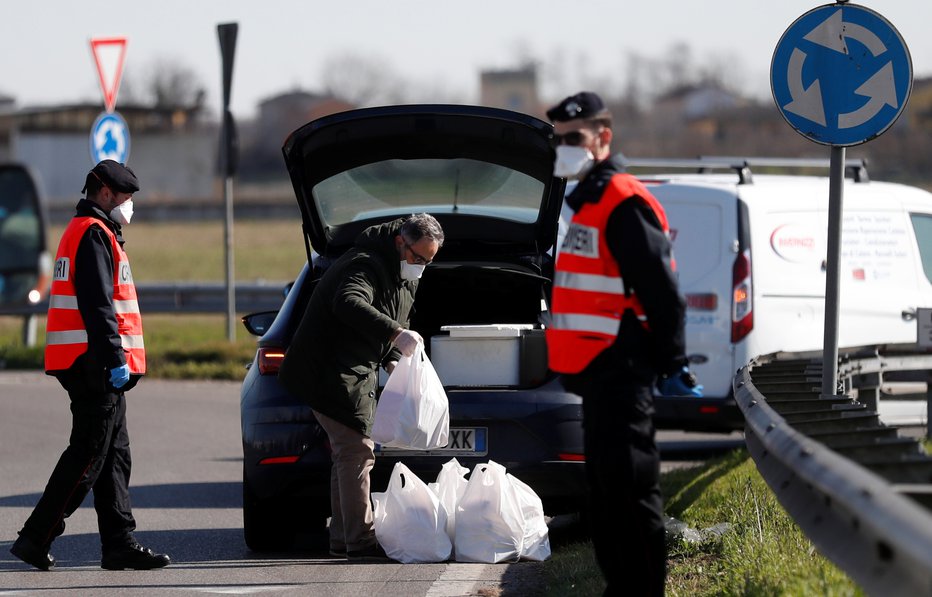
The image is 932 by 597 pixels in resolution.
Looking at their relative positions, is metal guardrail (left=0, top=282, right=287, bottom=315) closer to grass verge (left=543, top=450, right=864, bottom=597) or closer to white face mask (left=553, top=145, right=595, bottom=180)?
grass verge (left=543, top=450, right=864, bottom=597)

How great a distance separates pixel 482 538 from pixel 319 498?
0.89 metres

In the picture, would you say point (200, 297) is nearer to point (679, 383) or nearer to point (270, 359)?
point (270, 359)

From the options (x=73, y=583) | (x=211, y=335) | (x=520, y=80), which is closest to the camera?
(x=73, y=583)

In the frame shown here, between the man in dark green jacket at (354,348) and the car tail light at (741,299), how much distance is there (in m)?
3.67

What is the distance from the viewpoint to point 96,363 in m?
6.76

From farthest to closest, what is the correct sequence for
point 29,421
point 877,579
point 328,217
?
1. point 29,421
2. point 328,217
3. point 877,579

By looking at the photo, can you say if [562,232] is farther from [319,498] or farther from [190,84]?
[190,84]

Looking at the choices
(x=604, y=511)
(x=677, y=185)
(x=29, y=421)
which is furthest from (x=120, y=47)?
(x=604, y=511)

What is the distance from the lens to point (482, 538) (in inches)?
274

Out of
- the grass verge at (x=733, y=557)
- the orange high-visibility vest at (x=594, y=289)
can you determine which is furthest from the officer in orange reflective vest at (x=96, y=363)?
the orange high-visibility vest at (x=594, y=289)

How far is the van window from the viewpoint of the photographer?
36.7ft

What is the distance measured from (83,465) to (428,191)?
270 cm

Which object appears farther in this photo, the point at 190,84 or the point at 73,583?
the point at 190,84

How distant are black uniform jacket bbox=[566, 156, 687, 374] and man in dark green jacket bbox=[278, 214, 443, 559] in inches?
75.8
